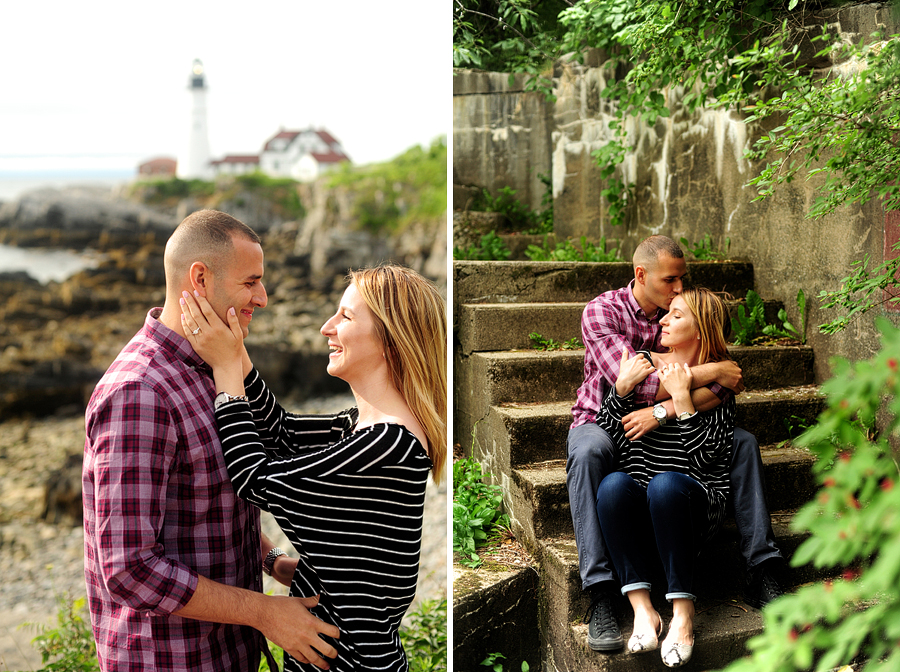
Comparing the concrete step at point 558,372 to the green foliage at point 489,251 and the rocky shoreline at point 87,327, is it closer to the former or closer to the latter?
the green foliage at point 489,251

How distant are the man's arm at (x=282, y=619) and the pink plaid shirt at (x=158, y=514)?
0.24 ft

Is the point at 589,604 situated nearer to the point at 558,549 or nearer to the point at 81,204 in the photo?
the point at 558,549

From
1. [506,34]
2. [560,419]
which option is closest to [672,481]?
[560,419]

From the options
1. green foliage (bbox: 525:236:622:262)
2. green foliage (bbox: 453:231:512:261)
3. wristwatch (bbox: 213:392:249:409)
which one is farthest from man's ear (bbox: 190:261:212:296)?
green foliage (bbox: 453:231:512:261)

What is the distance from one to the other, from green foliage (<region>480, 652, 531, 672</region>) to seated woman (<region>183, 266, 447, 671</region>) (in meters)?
0.82

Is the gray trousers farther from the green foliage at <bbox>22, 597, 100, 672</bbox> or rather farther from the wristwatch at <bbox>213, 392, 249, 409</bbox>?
the green foliage at <bbox>22, 597, 100, 672</bbox>

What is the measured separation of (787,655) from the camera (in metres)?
0.69

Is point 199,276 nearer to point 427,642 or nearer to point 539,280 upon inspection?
point 539,280

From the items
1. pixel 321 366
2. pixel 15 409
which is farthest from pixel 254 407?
pixel 15 409

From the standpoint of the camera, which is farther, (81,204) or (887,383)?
(81,204)

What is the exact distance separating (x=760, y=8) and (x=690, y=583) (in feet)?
6.08

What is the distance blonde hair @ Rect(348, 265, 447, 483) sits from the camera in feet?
4.54

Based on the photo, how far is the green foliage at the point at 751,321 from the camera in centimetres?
256

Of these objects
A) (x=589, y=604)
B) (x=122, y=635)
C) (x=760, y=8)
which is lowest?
(x=589, y=604)
